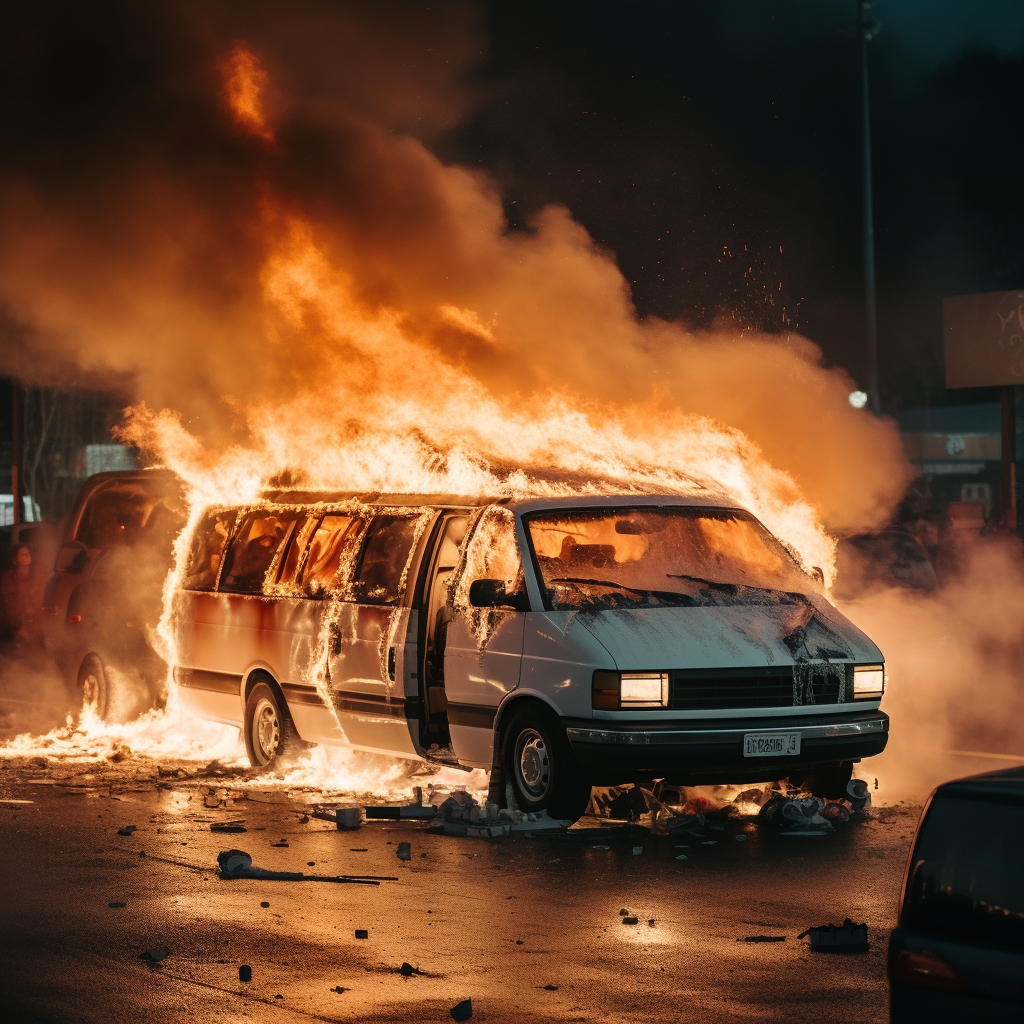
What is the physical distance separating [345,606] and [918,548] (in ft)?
27.1

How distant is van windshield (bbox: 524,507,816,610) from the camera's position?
33.1 ft

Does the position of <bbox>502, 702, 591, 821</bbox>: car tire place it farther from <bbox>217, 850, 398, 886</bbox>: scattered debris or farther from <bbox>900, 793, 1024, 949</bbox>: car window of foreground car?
<bbox>900, 793, 1024, 949</bbox>: car window of foreground car

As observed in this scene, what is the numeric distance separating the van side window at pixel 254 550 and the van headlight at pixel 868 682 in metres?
4.23

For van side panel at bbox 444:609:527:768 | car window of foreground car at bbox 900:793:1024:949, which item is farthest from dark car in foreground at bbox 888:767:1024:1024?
van side panel at bbox 444:609:527:768

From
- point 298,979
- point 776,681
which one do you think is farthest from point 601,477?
point 298,979

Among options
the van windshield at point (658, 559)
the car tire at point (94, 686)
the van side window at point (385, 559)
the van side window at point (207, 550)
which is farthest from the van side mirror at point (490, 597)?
the car tire at point (94, 686)

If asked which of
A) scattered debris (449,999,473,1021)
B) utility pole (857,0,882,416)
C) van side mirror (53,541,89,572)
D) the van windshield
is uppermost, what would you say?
utility pole (857,0,882,416)

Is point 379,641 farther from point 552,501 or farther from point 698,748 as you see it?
point 698,748

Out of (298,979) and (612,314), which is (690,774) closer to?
(298,979)

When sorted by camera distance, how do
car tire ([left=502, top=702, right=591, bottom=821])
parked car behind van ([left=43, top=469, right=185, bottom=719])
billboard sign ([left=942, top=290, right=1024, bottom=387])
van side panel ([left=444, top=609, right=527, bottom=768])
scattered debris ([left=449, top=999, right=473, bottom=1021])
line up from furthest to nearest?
billboard sign ([left=942, top=290, right=1024, bottom=387])
parked car behind van ([left=43, top=469, right=185, bottom=719])
van side panel ([left=444, top=609, right=527, bottom=768])
car tire ([left=502, top=702, right=591, bottom=821])
scattered debris ([left=449, top=999, right=473, bottom=1021])

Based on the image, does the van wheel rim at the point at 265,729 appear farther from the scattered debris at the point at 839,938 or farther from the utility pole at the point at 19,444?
the utility pole at the point at 19,444

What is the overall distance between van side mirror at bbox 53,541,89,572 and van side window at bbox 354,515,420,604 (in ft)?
14.8

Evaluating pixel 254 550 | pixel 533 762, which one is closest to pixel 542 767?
pixel 533 762

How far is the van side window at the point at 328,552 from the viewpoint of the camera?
11625 millimetres
